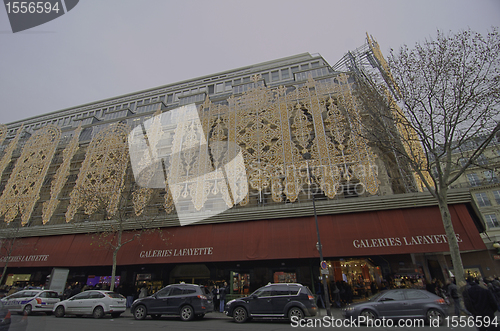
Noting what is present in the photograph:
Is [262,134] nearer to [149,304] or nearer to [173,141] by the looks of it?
[173,141]

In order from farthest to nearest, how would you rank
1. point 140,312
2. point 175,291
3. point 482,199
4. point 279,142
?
point 482,199, point 279,142, point 140,312, point 175,291

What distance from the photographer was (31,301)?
44.6 feet

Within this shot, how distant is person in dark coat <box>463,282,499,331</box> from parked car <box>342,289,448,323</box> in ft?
11.9

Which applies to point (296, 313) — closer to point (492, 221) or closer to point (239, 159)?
point (239, 159)

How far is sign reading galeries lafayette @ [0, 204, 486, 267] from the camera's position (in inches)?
549

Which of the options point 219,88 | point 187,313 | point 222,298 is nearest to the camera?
point 187,313

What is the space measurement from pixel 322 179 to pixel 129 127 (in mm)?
20114

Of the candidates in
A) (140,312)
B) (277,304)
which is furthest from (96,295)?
(277,304)

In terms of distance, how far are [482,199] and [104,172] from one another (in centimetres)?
5058

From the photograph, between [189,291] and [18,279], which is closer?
[189,291]

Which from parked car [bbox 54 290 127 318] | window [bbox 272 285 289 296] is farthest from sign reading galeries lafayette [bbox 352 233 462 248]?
parked car [bbox 54 290 127 318]

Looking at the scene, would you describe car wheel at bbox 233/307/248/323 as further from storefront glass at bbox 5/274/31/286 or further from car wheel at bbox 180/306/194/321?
storefront glass at bbox 5/274/31/286

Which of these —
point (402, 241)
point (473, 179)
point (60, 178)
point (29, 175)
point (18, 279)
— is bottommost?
Answer: point (18, 279)

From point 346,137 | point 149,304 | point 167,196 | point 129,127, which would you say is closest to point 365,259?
point 346,137
